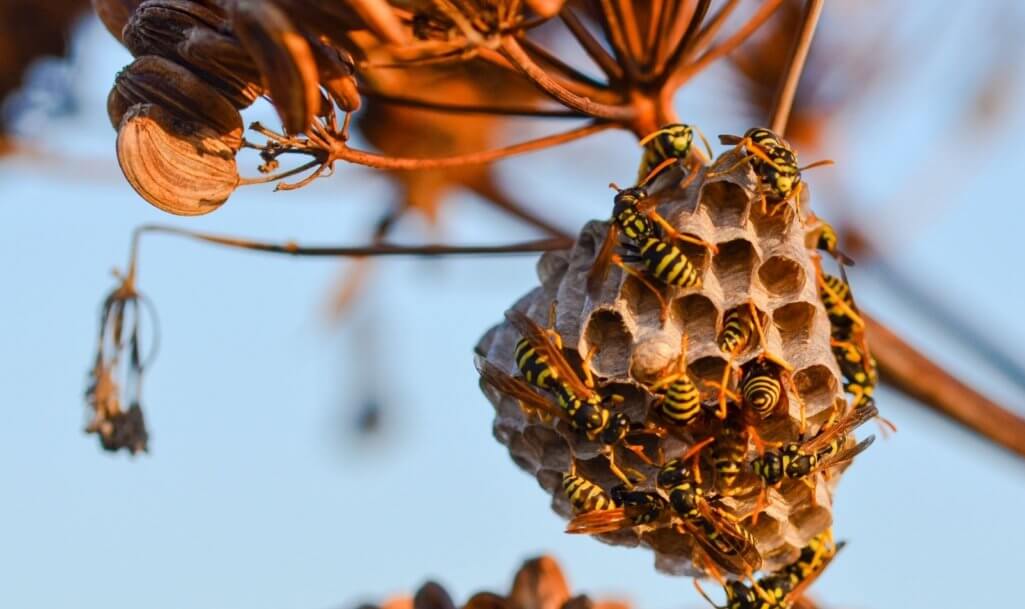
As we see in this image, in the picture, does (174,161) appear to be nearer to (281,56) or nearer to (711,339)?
(281,56)

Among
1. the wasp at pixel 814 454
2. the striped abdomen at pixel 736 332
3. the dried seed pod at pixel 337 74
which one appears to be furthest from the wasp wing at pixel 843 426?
the dried seed pod at pixel 337 74

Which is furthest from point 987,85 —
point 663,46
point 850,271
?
point 663,46

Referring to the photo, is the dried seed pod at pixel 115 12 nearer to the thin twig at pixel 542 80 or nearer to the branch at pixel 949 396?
the thin twig at pixel 542 80

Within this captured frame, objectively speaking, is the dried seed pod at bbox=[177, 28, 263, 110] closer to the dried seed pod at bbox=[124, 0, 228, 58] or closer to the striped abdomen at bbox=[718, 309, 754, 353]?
the dried seed pod at bbox=[124, 0, 228, 58]

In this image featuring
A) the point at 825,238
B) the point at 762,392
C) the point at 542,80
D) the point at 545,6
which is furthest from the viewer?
the point at 825,238

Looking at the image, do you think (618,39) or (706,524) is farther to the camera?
(618,39)

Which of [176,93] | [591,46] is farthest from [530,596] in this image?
[176,93]
